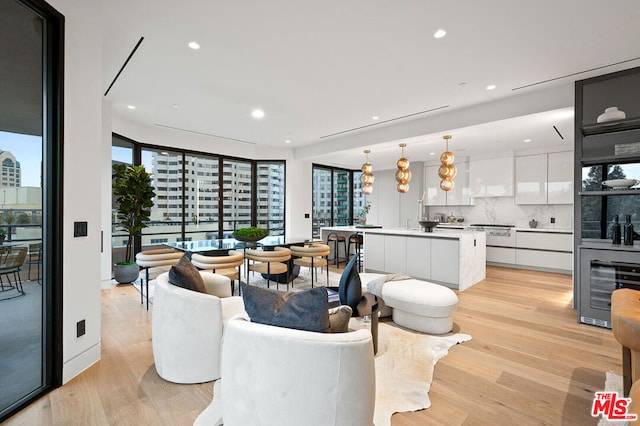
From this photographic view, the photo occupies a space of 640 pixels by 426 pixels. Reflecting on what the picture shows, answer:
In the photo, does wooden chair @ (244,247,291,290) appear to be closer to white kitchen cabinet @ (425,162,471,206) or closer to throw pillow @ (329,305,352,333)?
throw pillow @ (329,305,352,333)

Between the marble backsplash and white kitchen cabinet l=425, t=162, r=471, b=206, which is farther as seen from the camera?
white kitchen cabinet l=425, t=162, r=471, b=206

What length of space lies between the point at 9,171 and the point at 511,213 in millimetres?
8591

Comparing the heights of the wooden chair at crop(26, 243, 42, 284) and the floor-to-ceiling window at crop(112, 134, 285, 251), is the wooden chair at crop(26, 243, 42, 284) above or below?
below

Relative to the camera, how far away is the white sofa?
131 cm

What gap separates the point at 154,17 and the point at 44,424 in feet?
10.2

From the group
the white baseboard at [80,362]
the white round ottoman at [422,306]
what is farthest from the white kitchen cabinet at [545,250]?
the white baseboard at [80,362]

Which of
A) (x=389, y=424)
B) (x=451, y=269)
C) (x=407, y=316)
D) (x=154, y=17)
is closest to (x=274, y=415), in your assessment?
(x=389, y=424)

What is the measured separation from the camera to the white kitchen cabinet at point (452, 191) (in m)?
7.77

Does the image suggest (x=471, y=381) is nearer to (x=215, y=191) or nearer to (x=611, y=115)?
(x=611, y=115)

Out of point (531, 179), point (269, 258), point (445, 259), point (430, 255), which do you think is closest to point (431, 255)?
point (430, 255)

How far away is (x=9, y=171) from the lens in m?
1.94

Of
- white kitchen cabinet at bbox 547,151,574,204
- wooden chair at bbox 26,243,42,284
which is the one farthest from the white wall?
white kitchen cabinet at bbox 547,151,574,204

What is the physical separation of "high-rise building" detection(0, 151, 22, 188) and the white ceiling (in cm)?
150

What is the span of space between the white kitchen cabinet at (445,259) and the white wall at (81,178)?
466 centimetres
